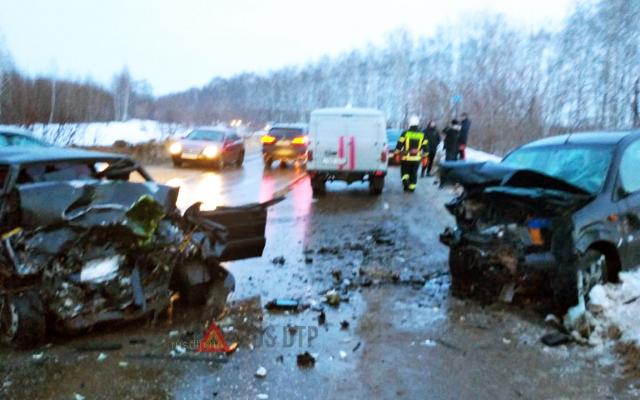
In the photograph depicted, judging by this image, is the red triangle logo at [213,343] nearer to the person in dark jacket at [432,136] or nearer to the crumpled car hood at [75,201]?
the crumpled car hood at [75,201]

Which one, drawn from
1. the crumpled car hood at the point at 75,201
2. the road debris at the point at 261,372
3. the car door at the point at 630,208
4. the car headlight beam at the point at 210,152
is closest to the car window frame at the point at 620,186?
the car door at the point at 630,208

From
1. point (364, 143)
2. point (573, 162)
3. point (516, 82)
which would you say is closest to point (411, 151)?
point (364, 143)

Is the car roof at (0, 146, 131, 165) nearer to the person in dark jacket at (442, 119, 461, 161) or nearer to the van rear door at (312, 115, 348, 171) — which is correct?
the van rear door at (312, 115, 348, 171)

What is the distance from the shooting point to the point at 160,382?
398 cm

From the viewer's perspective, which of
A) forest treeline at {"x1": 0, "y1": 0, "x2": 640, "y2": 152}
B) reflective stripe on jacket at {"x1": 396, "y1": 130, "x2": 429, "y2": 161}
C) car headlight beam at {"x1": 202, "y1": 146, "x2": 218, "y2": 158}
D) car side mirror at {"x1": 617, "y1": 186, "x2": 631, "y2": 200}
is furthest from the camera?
forest treeline at {"x1": 0, "y1": 0, "x2": 640, "y2": 152}

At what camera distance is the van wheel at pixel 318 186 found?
14.4m

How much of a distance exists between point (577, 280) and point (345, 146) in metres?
9.53

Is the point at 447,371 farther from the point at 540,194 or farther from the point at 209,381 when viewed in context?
the point at 540,194

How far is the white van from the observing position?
14.3 m

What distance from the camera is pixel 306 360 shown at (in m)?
4.35

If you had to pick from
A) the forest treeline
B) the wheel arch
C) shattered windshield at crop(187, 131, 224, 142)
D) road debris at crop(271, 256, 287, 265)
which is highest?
the forest treeline

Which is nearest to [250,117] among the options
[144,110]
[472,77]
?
[144,110]

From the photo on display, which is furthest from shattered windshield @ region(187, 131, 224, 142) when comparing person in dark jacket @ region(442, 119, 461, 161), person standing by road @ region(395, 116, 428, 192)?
person standing by road @ region(395, 116, 428, 192)

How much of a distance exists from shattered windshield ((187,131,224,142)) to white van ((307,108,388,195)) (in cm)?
891
